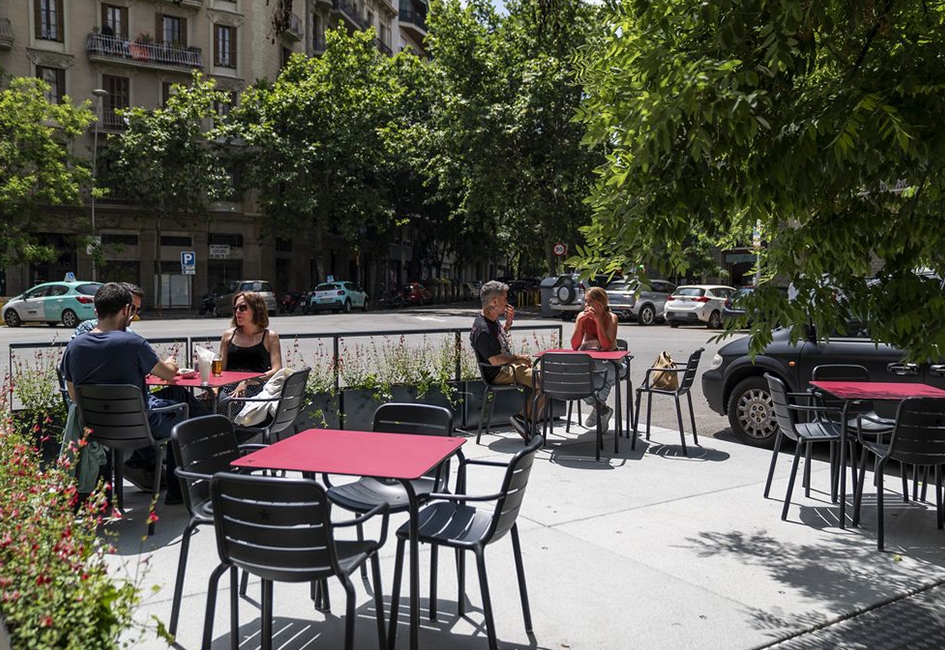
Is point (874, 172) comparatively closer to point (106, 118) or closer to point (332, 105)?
point (332, 105)

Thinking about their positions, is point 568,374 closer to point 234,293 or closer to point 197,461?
point 197,461

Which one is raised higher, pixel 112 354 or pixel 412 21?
pixel 412 21

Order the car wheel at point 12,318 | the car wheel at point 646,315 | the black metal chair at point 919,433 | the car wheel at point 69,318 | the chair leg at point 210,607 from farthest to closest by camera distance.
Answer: the car wheel at point 646,315 → the car wheel at point 12,318 → the car wheel at point 69,318 → the black metal chair at point 919,433 → the chair leg at point 210,607

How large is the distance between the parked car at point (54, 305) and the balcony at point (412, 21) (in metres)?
45.6

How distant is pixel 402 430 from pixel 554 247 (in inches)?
1298

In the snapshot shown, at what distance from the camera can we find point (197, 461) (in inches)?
162

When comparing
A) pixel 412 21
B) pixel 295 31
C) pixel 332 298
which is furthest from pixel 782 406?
pixel 412 21

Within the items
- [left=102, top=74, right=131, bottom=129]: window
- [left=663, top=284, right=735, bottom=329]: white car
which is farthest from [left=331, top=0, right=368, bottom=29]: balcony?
[left=663, top=284, right=735, bottom=329]: white car

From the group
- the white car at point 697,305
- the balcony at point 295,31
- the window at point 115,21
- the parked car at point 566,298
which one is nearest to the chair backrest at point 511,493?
the white car at point 697,305

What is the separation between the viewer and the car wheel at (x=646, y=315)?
1253 inches

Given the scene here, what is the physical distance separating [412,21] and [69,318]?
4755 cm

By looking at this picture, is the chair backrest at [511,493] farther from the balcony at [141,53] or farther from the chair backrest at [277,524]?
the balcony at [141,53]

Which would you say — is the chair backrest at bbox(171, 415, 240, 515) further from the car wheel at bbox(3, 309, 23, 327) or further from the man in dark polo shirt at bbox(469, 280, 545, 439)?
the car wheel at bbox(3, 309, 23, 327)

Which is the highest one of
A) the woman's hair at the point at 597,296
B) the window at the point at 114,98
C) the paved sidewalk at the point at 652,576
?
the window at the point at 114,98
